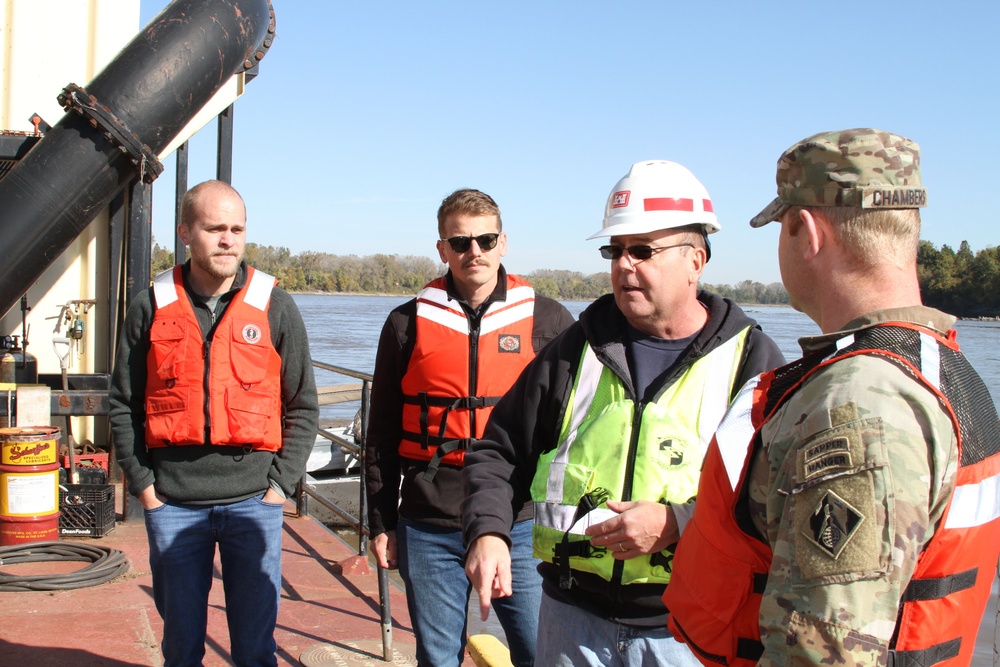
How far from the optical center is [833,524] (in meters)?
1.12

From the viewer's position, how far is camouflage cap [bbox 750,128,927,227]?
1.28 metres

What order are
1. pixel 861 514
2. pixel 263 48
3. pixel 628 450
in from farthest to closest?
pixel 263 48
pixel 628 450
pixel 861 514

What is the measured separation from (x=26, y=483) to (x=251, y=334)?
9.53 ft

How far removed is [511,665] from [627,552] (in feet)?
4.32

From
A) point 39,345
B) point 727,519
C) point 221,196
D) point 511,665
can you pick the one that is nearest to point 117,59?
point 39,345

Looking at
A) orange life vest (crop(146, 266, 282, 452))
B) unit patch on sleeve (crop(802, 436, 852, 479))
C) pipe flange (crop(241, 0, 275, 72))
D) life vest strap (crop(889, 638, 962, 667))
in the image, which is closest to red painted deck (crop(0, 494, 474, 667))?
orange life vest (crop(146, 266, 282, 452))

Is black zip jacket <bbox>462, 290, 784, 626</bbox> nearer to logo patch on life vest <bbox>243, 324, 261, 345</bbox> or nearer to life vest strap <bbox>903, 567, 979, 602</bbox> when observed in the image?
life vest strap <bbox>903, 567, 979, 602</bbox>

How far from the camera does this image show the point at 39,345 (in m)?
6.40

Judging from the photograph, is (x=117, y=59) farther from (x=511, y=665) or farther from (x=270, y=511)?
(x=511, y=665)

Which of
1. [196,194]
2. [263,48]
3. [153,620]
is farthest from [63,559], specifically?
[263,48]

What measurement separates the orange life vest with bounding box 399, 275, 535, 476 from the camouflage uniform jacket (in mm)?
1780

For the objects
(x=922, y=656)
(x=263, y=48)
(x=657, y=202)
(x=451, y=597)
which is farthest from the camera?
(x=263, y=48)

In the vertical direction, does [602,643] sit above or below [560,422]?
below

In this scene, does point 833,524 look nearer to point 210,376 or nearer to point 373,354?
point 210,376
